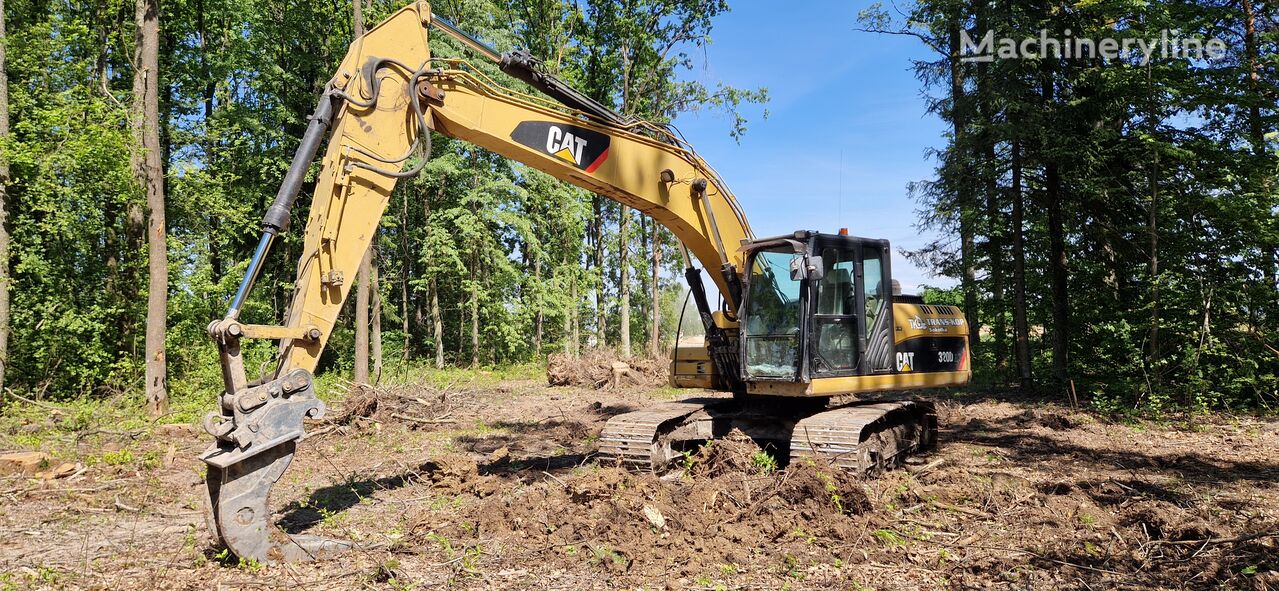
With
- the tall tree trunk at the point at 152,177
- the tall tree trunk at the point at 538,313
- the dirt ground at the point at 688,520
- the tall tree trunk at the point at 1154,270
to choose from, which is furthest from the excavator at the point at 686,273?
the tall tree trunk at the point at 538,313

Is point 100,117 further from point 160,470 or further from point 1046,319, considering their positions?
point 1046,319

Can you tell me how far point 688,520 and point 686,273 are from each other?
2969mm

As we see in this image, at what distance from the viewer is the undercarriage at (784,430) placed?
21.5 feet

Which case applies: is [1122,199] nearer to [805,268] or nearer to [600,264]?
[805,268]

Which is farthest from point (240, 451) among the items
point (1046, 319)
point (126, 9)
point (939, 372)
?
point (126, 9)

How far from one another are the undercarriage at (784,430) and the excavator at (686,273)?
0.02 metres

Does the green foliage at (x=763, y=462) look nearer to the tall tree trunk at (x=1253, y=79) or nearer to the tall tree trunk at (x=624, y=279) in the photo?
the tall tree trunk at (x=1253, y=79)

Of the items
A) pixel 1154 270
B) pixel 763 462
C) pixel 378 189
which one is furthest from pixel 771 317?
pixel 1154 270

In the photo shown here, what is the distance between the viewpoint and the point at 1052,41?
12977 mm

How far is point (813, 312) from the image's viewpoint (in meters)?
6.83

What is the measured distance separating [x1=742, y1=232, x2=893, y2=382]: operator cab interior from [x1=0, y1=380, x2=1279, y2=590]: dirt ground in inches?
39.9

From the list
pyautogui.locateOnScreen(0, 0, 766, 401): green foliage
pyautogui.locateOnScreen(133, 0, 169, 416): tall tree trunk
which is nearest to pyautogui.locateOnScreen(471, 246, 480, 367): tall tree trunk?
pyautogui.locateOnScreen(0, 0, 766, 401): green foliage

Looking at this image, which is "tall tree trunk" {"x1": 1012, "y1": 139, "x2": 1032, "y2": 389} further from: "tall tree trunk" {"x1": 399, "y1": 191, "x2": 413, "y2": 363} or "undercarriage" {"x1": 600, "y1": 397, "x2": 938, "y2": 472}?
"tall tree trunk" {"x1": 399, "y1": 191, "x2": 413, "y2": 363}

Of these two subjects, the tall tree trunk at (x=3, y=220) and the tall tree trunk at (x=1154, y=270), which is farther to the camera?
the tall tree trunk at (x=1154, y=270)
